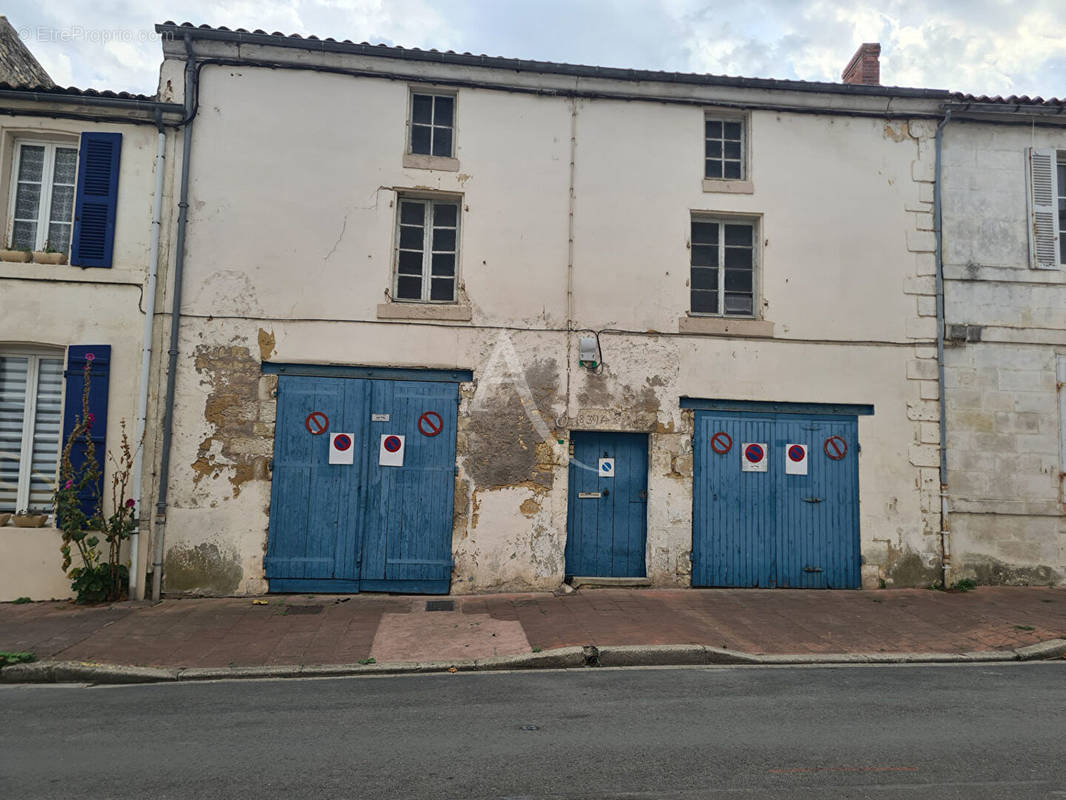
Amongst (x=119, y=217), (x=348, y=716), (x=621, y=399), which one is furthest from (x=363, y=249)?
(x=348, y=716)

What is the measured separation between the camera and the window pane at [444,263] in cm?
962

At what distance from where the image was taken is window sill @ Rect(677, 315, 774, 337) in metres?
9.68

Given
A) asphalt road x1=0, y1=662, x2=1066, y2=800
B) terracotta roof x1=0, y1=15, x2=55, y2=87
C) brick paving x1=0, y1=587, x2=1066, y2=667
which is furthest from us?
terracotta roof x1=0, y1=15, x2=55, y2=87

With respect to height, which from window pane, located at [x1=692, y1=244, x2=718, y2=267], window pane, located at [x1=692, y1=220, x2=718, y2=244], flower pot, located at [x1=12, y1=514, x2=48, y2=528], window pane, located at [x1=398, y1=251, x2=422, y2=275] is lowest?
flower pot, located at [x1=12, y1=514, x2=48, y2=528]

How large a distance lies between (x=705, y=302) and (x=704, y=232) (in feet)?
3.23

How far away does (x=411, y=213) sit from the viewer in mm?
9680

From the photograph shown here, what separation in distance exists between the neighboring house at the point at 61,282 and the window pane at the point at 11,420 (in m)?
0.01

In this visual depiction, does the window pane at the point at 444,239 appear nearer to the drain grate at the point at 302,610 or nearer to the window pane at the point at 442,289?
the window pane at the point at 442,289

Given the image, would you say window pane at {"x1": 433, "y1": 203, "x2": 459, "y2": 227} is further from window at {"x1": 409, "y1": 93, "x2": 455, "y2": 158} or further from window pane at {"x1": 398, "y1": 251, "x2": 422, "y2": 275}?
window at {"x1": 409, "y1": 93, "x2": 455, "y2": 158}

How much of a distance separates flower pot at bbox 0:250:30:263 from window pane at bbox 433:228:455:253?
192 inches

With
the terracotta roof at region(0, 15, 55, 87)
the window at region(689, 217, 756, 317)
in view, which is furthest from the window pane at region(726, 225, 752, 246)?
the terracotta roof at region(0, 15, 55, 87)

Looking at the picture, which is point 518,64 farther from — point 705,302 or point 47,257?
point 47,257

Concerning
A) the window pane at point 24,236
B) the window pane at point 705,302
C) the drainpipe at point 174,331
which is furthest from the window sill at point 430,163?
the window pane at point 24,236

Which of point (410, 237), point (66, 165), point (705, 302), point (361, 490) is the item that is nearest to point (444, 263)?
point (410, 237)
